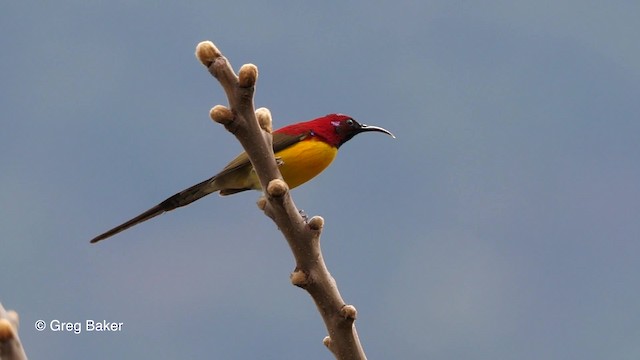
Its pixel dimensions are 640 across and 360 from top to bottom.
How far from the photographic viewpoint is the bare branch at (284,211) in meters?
3.11

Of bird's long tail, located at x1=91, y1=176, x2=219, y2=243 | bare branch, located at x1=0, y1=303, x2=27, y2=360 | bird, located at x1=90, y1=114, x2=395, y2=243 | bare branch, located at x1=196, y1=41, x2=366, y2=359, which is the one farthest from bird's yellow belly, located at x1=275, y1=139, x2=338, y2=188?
bare branch, located at x1=0, y1=303, x2=27, y2=360

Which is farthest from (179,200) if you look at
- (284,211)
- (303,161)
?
(284,211)

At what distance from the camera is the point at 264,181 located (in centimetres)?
321

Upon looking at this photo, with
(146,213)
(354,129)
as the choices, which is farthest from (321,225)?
(354,129)

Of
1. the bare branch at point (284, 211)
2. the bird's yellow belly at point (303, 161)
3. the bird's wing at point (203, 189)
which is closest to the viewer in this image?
the bare branch at point (284, 211)

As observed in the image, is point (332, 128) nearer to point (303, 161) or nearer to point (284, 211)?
point (303, 161)

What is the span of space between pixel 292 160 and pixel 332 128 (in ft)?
2.35

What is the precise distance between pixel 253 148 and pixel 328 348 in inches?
30.4

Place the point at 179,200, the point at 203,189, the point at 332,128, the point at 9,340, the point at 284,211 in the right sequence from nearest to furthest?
the point at 9,340 → the point at 284,211 → the point at 179,200 → the point at 203,189 → the point at 332,128

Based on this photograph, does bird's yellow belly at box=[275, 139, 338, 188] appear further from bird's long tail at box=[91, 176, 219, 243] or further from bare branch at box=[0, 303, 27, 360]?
bare branch at box=[0, 303, 27, 360]

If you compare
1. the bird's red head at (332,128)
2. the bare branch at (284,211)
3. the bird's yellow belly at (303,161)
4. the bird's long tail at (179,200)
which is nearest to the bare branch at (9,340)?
the bare branch at (284,211)

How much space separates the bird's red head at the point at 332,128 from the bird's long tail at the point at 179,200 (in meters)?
0.73

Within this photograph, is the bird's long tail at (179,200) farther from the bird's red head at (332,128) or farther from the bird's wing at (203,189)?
the bird's red head at (332,128)

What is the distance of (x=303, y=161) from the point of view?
679 cm
